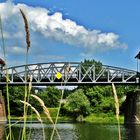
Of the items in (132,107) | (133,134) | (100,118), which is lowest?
(133,134)

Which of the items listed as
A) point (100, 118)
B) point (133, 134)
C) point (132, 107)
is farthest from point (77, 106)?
point (133, 134)

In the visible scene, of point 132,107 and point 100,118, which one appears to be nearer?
point 132,107

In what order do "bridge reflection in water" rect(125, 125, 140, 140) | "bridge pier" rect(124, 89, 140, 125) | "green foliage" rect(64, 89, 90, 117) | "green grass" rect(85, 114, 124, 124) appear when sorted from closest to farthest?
"bridge reflection in water" rect(125, 125, 140, 140) < "bridge pier" rect(124, 89, 140, 125) < "green grass" rect(85, 114, 124, 124) < "green foliage" rect(64, 89, 90, 117)

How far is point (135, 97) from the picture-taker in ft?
286

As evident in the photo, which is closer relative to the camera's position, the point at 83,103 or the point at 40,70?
the point at 40,70

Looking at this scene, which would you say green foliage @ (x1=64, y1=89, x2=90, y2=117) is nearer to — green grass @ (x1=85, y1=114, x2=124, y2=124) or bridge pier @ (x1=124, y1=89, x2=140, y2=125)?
green grass @ (x1=85, y1=114, x2=124, y2=124)

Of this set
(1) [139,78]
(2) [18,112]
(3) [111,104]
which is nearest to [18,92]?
(2) [18,112]

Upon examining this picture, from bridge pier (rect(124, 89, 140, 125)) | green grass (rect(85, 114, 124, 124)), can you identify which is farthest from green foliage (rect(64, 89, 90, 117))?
bridge pier (rect(124, 89, 140, 125))

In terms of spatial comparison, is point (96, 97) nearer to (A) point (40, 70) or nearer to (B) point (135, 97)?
(A) point (40, 70)

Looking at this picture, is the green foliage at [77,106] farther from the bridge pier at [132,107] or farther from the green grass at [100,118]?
the bridge pier at [132,107]

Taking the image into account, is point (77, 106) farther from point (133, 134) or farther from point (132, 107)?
point (133, 134)

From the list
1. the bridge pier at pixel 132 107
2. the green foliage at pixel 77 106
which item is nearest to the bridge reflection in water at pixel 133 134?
the bridge pier at pixel 132 107

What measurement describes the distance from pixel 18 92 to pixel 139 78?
102 ft

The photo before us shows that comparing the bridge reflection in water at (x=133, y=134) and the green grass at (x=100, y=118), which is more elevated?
the green grass at (x=100, y=118)
